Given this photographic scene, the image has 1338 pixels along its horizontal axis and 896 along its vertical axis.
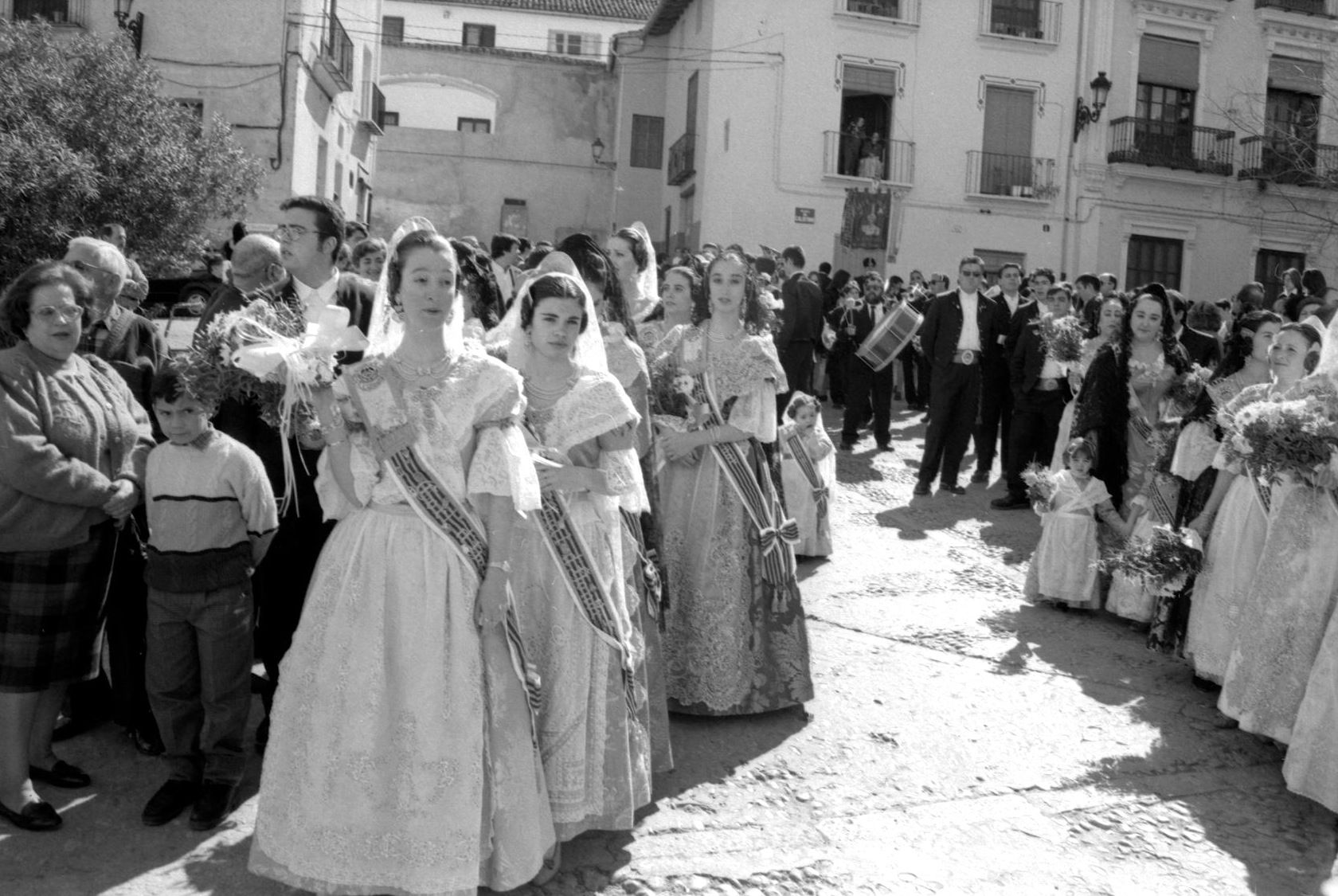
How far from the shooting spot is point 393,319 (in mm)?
3629

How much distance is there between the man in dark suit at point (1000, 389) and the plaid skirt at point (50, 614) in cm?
789


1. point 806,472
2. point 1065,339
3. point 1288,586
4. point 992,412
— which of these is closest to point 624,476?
point 1288,586

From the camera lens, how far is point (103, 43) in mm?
14805

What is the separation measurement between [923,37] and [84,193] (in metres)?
15.5

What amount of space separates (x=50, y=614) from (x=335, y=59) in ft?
62.6

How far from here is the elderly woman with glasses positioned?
3.83 m

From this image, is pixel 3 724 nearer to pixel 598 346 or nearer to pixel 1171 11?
pixel 598 346

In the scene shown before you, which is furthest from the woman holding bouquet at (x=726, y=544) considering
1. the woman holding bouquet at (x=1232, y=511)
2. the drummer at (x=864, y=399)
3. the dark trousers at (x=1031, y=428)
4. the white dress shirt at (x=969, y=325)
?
the drummer at (x=864, y=399)

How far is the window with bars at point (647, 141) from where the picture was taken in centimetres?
2927

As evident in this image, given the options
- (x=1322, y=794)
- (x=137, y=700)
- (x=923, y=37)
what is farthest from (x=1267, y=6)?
(x=137, y=700)

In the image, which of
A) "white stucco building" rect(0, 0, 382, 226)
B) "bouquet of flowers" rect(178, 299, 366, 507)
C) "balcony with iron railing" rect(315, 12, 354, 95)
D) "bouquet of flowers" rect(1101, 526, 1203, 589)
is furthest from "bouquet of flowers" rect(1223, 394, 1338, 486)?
"balcony with iron railing" rect(315, 12, 354, 95)

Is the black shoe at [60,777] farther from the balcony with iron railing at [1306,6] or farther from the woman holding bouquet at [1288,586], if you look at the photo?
the balcony with iron railing at [1306,6]

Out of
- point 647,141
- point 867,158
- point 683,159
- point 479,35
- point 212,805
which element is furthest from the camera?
point 479,35

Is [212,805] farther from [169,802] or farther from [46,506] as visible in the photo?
[46,506]
